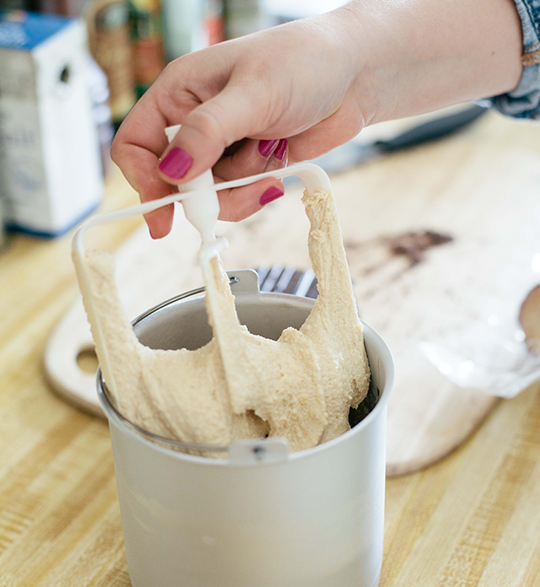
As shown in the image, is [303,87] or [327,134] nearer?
[303,87]

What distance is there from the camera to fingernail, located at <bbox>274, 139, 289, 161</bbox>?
600mm

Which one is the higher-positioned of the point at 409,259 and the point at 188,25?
the point at 188,25

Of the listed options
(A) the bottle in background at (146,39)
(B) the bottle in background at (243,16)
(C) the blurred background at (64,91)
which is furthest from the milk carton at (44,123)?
(B) the bottle in background at (243,16)

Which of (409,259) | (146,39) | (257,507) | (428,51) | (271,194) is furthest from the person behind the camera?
(146,39)

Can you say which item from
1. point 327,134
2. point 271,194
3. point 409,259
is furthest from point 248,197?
point 409,259

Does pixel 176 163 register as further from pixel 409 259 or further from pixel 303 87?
pixel 409 259

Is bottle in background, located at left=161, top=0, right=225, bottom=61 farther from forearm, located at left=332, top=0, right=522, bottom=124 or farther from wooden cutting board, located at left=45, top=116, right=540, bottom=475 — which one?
forearm, located at left=332, top=0, right=522, bottom=124

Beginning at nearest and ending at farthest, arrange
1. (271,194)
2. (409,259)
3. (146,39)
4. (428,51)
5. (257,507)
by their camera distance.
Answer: (257,507), (271,194), (428,51), (409,259), (146,39)

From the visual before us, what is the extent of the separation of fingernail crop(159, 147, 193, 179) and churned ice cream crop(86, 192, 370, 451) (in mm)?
62

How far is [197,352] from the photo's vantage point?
45 centimetres

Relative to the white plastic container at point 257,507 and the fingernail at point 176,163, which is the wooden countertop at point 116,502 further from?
the fingernail at point 176,163

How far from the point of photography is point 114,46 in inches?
47.0

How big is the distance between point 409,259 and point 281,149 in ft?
1.22

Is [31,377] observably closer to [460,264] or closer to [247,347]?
[247,347]
